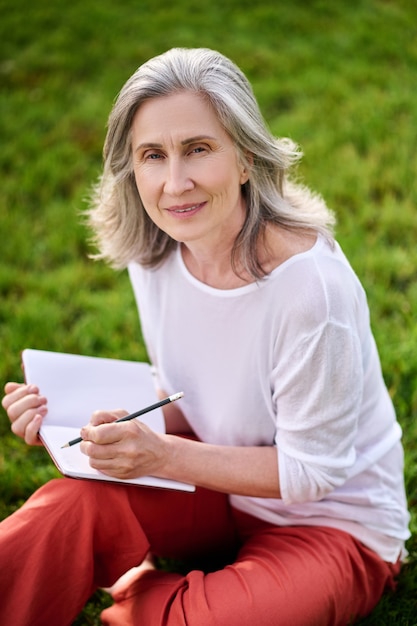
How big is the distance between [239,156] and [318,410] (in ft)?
2.16

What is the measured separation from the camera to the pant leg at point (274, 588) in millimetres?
1852

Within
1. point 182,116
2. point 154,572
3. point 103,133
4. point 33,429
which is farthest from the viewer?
point 103,133

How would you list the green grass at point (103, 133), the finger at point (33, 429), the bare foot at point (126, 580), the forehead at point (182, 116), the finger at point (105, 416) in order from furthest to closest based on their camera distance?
the green grass at point (103, 133) → the bare foot at point (126, 580) → the finger at point (33, 429) → the finger at point (105, 416) → the forehead at point (182, 116)

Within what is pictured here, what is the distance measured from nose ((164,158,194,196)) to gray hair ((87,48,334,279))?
0.14 m

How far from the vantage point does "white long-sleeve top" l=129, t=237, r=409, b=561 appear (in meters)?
1.87

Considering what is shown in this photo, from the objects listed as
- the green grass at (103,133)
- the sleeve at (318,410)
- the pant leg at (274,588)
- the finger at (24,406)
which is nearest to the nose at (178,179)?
the sleeve at (318,410)

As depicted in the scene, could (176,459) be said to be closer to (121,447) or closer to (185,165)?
(121,447)

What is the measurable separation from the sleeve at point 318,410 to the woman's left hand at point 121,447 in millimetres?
332

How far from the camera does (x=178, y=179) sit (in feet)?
5.99

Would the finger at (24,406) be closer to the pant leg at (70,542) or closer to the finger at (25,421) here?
the finger at (25,421)

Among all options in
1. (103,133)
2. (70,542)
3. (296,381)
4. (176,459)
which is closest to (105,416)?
(176,459)

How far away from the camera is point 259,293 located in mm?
1949

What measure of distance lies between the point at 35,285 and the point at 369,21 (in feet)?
10.8

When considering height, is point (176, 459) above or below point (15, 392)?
below
